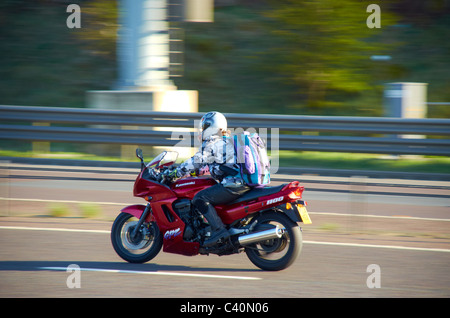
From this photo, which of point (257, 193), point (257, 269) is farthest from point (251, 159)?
point (257, 269)

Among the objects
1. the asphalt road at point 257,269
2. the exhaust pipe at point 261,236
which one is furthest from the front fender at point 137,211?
the exhaust pipe at point 261,236

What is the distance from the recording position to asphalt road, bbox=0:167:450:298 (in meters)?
5.69

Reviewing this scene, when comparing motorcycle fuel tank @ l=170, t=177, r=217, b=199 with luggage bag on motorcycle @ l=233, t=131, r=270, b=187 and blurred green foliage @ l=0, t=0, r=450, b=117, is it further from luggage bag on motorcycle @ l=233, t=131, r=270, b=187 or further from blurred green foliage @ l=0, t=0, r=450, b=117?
blurred green foliage @ l=0, t=0, r=450, b=117

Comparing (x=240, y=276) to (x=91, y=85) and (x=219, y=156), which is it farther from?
(x=91, y=85)

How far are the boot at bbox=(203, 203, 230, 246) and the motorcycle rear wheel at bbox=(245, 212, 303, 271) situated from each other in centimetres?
33

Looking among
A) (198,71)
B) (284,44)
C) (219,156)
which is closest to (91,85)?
(198,71)

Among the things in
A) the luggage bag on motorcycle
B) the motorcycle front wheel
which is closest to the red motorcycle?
the motorcycle front wheel

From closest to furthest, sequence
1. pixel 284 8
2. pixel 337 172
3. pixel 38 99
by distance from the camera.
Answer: pixel 337 172, pixel 284 8, pixel 38 99

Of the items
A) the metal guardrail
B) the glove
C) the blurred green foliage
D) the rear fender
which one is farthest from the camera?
the blurred green foliage

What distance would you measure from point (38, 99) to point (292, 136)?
24.1ft

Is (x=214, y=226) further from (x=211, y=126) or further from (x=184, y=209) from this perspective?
(x=211, y=126)

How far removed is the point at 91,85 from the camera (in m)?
15.1

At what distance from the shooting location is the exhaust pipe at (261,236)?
20.5 feet

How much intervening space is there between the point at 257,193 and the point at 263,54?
29.7ft
